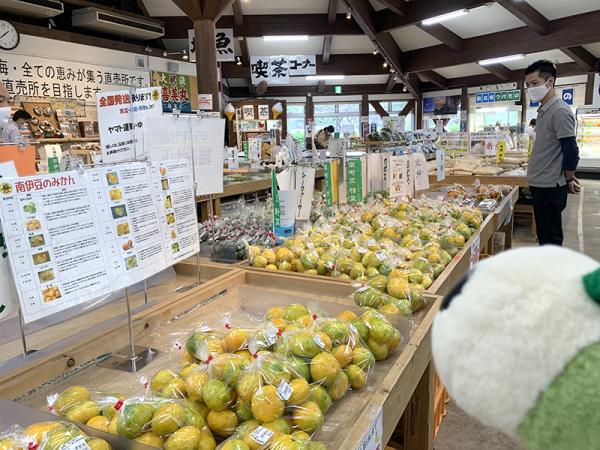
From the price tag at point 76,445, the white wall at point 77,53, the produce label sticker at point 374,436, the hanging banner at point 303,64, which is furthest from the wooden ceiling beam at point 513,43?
the price tag at point 76,445

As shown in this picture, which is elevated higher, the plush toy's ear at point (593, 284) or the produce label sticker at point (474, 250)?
the plush toy's ear at point (593, 284)

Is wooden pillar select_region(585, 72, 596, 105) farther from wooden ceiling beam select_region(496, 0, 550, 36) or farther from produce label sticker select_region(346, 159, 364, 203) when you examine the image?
produce label sticker select_region(346, 159, 364, 203)

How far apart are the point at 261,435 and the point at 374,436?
31cm

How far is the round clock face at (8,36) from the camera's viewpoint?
759 cm

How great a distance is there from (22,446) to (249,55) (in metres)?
14.1

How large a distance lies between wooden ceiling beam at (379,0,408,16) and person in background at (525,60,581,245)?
245 inches

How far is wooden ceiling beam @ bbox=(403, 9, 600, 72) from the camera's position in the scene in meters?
9.52

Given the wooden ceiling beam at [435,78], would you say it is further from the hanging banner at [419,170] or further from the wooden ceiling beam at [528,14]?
the hanging banner at [419,170]

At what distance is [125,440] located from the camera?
962 mm

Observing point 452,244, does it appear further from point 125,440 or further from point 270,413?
point 125,440

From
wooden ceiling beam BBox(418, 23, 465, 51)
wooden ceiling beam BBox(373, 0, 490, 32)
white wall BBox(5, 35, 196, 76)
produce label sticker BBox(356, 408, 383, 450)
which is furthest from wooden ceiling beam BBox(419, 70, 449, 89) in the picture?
produce label sticker BBox(356, 408, 383, 450)

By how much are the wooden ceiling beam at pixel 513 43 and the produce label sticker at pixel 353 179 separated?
855 cm

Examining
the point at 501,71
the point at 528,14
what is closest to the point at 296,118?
the point at 501,71

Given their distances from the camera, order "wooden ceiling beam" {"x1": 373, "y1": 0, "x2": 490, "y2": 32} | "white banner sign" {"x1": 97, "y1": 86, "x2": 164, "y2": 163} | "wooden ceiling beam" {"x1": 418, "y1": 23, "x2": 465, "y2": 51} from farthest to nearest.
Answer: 1. "wooden ceiling beam" {"x1": 418, "y1": 23, "x2": 465, "y2": 51}
2. "wooden ceiling beam" {"x1": 373, "y1": 0, "x2": 490, "y2": 32}
3. "white banner sign" {"x1": 97, "y1": 86, "x2": 164, "y2": 163}
